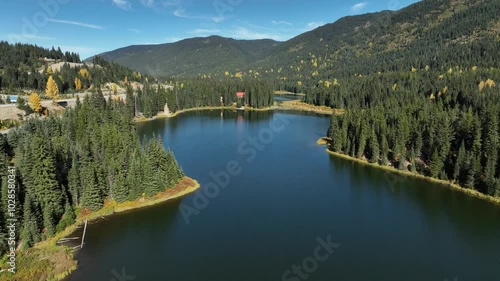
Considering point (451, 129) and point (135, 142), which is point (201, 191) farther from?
point (451, 129)

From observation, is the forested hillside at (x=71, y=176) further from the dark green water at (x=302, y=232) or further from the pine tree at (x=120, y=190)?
the dark green water at (x=302, y=232)

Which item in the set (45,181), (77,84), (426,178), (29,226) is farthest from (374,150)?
(77,84)

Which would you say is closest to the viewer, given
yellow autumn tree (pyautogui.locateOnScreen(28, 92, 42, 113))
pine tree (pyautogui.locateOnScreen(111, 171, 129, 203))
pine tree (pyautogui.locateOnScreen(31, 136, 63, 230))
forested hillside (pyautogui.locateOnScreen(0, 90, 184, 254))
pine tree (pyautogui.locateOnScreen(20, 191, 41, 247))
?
pine tree (pyautogui.locateOnScreen(20, 191, 41, 247))

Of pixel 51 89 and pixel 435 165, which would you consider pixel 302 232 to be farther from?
pixel 51 89

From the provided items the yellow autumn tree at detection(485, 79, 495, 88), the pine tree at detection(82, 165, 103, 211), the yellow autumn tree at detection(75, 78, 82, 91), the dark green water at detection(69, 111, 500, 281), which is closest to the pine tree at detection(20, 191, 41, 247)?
the dark green water at detection(69, 111, 500, 281)

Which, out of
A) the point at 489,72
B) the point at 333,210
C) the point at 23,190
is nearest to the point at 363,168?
the point at 333,210

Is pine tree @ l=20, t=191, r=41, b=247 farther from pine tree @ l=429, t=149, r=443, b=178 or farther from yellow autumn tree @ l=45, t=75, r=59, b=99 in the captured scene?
yellow autumn tree @ l=45, t=75, r=59, b=99
